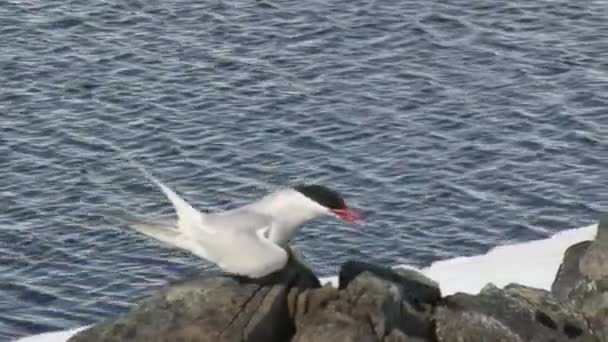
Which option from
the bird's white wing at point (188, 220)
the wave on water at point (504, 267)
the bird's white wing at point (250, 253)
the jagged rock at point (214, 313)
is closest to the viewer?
the bird's white wing at point (250, 253)

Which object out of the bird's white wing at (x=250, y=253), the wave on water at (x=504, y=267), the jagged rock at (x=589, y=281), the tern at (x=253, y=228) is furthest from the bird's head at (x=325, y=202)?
the wave on water at (x=504, y=267)

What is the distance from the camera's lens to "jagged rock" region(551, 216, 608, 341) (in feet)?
82.2

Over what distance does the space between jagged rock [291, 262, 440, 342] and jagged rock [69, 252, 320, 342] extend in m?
0.35

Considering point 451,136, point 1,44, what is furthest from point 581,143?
point 1,44

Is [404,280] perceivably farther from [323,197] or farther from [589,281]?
[589,281]

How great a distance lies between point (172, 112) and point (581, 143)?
39.1ft

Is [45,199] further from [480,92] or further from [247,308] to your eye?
[247,308]

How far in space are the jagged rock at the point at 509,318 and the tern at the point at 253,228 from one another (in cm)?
248

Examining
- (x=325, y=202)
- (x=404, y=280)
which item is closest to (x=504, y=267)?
(x=404, y=280)

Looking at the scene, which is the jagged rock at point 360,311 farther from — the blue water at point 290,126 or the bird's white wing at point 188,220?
the blue water at point 290,126

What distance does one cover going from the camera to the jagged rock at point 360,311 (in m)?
21.7

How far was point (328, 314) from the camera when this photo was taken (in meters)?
21.9

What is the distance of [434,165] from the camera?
41250mm

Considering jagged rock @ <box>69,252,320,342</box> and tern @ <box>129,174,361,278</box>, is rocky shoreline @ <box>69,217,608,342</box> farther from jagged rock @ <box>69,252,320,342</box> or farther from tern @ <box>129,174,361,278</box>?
tern @ <box>129,174,361,278</box>
